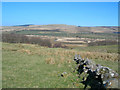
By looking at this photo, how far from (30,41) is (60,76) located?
40530mm

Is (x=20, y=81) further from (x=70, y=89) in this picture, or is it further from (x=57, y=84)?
(x=70, y=89)

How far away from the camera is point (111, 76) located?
604 centimetres

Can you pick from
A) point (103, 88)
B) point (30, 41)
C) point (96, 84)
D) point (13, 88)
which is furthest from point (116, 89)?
point (30, 41)

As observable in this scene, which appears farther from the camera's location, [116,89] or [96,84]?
[96,84]

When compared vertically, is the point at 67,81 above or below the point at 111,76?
below

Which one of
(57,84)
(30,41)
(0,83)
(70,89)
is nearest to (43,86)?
(57,84)

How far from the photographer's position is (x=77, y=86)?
24.3ft

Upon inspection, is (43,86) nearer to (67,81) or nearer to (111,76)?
(67,81)

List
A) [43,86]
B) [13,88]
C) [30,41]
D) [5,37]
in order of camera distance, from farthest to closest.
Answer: [30,41] → [5,37] → [43,86] → [13,88]

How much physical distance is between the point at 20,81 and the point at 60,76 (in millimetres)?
2399

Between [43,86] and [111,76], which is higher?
[111,76]

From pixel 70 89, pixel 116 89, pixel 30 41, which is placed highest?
pixel 30 41

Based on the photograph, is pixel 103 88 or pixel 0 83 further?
pixel 0 83

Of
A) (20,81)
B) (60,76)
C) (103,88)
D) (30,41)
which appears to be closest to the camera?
(103,88)
